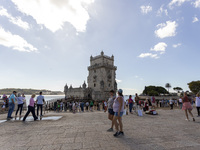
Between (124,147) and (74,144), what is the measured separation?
142 cm

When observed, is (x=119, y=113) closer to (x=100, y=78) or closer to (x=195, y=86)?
(x=100, y=78)

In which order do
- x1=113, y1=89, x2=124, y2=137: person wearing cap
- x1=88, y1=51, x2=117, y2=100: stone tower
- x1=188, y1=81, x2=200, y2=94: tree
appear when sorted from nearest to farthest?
1. x1=113, y1=89, x2=124, y2=137: person wearing cap
2. x1=88, y1=51, x2=117, y2=100: stone tower
3. x1=188, y1=81, x2=200, y2=94: tree

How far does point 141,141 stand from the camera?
3.47m

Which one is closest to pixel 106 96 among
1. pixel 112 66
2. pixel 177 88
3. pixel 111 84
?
pixel 111 84

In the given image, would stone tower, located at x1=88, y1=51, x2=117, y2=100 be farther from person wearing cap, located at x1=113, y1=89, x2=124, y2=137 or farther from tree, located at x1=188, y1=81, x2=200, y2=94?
tree, located at x1=188, y1=81, x2=200, y2=94

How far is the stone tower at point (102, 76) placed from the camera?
43.0 m

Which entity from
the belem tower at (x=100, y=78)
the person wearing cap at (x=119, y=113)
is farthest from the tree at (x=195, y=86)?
the person wearing cap at (x=119, y=113)

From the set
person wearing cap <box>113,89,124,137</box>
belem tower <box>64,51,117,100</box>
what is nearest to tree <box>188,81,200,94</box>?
belem tower <box>64,51,117,100</box>

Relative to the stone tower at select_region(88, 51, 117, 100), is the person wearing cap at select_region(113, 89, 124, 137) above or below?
below

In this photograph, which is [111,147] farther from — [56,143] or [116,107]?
[56,143]

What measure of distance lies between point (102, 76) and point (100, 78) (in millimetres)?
1144

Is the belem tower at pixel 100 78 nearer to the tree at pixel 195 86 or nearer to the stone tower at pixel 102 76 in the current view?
the stone tower at pixel 102 76

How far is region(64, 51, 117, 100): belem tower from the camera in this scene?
43.1 meters

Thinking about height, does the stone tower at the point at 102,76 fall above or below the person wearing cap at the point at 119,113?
above
